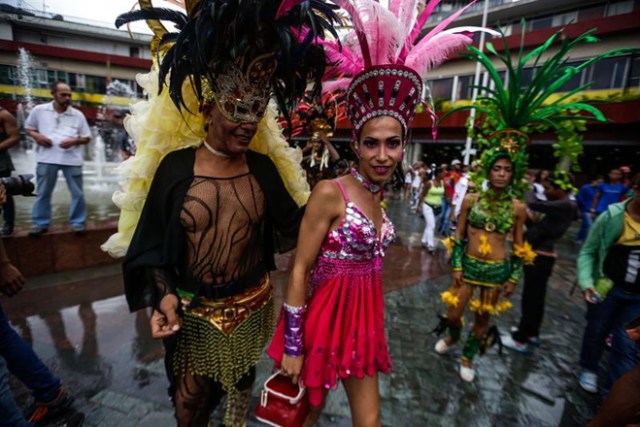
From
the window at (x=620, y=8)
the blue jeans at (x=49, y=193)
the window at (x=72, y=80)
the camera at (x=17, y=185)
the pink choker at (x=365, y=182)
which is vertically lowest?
the blue jeans at (x=49, y=193)

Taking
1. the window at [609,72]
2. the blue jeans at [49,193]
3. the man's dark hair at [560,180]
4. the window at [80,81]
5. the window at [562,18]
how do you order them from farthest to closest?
the window at [80,81] < the window at [562,18] < the window at [609,72] < the blue jeans at [49,193] < the man's dark hair at [560,180]

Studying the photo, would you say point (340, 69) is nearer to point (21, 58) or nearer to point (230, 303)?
point (230, 303)

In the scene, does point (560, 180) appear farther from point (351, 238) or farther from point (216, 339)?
point (216, 339)

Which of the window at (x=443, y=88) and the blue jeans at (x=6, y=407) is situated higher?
the window at (x=443, y=88)

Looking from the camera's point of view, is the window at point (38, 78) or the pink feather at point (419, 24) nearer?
the pink feather at point (419, 24)

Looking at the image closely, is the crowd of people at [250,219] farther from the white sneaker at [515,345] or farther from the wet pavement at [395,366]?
the white sneaker at [515,345]

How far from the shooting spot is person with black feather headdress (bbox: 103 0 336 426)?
5.42ft

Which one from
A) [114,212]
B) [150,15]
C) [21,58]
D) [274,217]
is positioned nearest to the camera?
[150,15]

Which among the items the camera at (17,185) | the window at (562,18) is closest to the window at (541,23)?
the window at (562,18)

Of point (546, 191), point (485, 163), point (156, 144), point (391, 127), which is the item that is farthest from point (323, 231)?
point (546, 191)

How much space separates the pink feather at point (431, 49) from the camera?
1.92 metres

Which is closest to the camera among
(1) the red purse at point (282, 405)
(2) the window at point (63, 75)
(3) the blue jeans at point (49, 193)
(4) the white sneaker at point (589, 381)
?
(1) the red purse at point (282, 405)

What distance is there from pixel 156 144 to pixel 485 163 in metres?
3.18

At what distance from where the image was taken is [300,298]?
180cm
